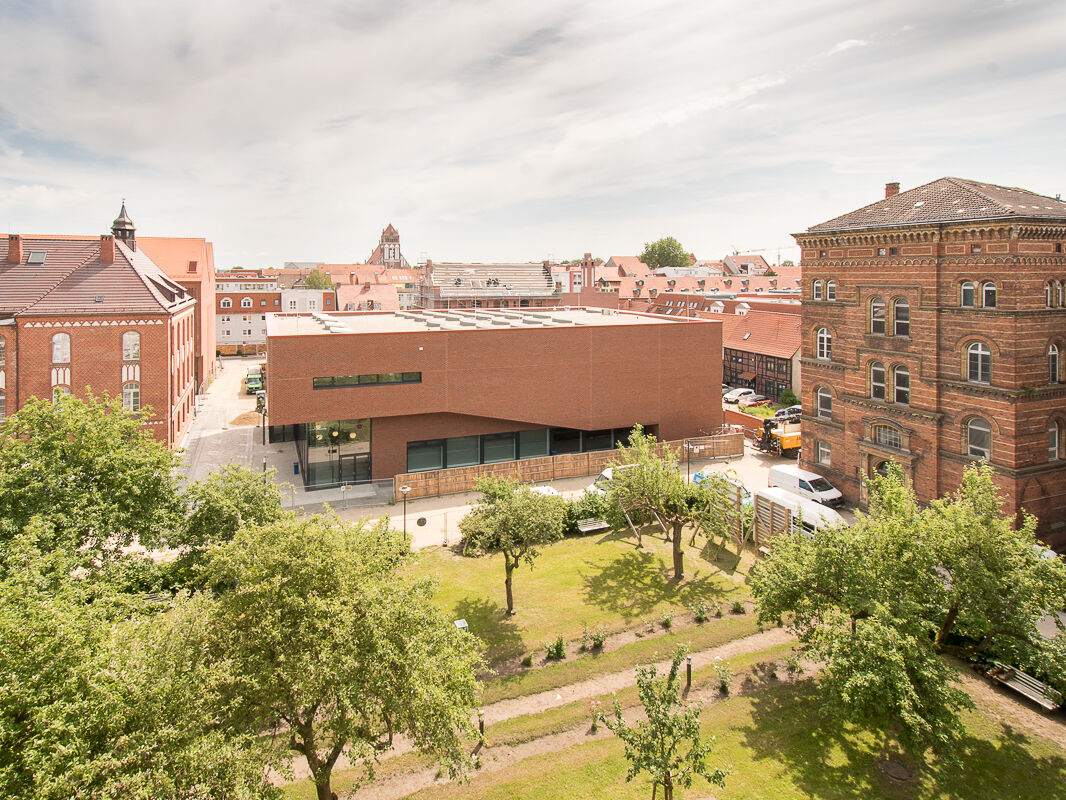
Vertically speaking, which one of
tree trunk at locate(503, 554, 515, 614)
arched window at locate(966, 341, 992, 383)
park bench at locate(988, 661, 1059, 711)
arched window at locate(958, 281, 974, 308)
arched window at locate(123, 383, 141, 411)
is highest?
arched window at locate(958, 281, 974, 308)

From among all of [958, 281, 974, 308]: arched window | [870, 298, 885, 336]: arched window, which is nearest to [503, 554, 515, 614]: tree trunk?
[870, 298, 885, 336]: arched window

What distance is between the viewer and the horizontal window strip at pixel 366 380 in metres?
32.8

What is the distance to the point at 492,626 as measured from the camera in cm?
2084

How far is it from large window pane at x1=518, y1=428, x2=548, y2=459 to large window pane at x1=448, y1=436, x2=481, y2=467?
276 cm

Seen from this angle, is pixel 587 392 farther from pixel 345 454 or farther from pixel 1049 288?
pixel 1049 288

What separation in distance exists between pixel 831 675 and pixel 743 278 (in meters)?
97.0

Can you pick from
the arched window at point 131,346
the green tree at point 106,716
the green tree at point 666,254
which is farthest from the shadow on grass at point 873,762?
the green tree at point 666,254

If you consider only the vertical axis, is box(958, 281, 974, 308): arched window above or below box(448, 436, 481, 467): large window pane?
above

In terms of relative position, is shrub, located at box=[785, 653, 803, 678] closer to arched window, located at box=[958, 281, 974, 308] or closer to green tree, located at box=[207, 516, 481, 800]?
green tree, located at box=[207, 516, 481, 800]

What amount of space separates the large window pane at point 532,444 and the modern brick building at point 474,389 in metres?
0.07

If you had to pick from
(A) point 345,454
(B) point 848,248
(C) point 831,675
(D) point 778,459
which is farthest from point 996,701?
(A) point 345,454

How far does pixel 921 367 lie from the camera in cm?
2686

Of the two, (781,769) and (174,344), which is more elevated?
(174,344)

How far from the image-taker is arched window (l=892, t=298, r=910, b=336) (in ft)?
90.0
